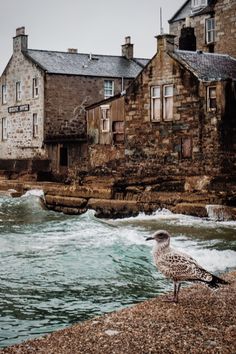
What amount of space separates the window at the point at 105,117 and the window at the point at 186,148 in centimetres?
673

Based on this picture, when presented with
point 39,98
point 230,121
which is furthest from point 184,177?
point 39,98

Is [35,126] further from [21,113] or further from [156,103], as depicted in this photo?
[156,103]

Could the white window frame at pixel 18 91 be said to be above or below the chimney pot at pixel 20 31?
below

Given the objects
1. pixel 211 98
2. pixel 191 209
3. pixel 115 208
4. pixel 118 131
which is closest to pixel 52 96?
pixel 118 131

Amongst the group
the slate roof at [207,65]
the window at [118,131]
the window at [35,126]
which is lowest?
the window at [118,131]

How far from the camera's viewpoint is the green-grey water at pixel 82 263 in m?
9.05

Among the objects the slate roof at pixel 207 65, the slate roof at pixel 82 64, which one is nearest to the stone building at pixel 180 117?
the slate roof at pixel 207 65

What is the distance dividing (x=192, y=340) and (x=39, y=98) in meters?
34.8

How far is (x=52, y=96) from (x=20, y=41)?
5639 mm

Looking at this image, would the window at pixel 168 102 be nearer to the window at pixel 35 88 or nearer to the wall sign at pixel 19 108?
the window at pixel 35 88

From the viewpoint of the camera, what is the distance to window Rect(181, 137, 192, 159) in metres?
26.3

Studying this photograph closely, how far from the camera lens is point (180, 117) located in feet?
87.9

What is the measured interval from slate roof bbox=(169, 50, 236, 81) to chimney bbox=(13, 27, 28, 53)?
56.5 ft

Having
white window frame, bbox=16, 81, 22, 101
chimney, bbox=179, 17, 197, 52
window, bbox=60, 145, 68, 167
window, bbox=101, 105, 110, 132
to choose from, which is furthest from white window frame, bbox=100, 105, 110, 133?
white window frame, bbox=16, 81, 22, 101
